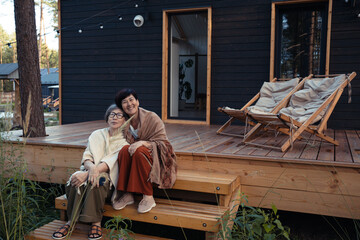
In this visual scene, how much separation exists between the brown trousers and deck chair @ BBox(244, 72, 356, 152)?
5.62ft

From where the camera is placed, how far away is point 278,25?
581 cm

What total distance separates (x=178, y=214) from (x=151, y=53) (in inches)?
181

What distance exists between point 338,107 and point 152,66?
3.31m

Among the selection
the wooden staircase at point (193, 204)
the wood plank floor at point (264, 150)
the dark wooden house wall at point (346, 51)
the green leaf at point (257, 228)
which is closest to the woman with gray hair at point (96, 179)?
the wooden staircase at point (193, 204)

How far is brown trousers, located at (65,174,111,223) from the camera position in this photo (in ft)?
8.04

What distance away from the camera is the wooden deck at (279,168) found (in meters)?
2.77

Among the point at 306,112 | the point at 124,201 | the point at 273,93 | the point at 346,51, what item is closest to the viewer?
the point at 124,201

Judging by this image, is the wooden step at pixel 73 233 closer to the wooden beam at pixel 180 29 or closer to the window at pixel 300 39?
the window at pixel 300 39

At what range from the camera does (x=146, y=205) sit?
260 cm

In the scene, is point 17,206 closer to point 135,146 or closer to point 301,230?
point 135,146

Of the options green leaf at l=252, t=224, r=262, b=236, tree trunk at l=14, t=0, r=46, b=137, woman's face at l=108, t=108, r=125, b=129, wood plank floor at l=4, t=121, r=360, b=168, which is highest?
tree trunk at l=14, t=0, r=46, b=137

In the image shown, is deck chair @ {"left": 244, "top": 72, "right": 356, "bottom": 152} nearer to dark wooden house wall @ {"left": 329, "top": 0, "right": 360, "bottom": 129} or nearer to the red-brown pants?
dark wooden house wall @ {"left": 329, "top": 0, "right": 360, "bottom": 129}

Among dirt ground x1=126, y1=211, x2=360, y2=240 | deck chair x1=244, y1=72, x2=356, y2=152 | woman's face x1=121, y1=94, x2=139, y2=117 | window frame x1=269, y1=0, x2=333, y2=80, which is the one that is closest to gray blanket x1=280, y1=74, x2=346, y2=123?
deck chair x1=244, y1=72, x2=356, y2=152

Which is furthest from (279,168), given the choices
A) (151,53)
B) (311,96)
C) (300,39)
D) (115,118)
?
(151,53)
